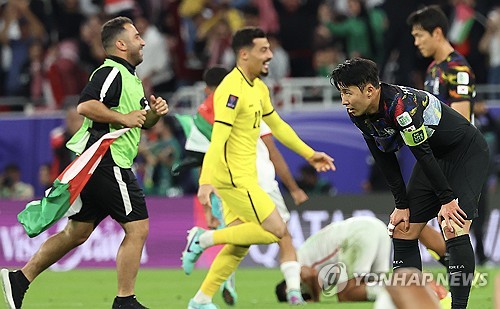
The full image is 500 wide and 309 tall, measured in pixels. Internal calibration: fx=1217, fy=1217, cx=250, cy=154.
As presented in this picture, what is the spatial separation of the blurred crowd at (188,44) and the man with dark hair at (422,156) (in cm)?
887

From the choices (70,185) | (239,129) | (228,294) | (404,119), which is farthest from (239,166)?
(404,119)

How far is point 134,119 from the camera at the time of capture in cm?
1021

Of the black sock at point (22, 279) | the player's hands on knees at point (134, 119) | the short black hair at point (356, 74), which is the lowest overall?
the black sock at point (22, 279)

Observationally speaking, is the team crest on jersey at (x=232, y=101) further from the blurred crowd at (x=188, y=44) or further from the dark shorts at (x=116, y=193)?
the blurred crowd at (x=188, y=44)

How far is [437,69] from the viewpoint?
12.0 meters

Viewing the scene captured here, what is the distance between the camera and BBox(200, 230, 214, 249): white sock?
11.4 meters

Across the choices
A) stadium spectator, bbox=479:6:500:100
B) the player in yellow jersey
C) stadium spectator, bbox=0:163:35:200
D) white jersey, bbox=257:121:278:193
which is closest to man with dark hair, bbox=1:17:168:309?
the player in yellow jersey

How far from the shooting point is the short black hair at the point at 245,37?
464 inches

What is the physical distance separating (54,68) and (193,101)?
2687mm

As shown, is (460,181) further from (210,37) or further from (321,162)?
(210,37)

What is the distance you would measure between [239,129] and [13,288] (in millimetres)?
2612

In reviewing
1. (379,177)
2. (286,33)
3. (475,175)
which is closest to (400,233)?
(475,175)

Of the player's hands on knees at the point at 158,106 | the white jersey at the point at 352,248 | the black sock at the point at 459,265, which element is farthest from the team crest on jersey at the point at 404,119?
the white jersey at the point at 352,248

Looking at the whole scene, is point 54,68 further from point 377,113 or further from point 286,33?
point 377,113
